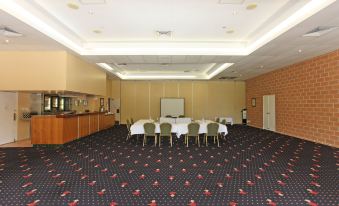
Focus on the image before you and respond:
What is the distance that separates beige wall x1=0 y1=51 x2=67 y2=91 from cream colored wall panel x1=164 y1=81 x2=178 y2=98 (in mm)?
10039

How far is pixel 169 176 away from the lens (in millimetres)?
4762

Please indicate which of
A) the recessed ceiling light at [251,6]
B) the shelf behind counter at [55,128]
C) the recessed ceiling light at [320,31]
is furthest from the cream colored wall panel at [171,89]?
the recessed ceiling light at [251,6]

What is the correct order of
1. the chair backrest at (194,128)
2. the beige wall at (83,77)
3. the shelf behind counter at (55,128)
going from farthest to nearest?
the beige wall at (83,77), the chair backrest at (194,128), the shelf behind counter at (55,128)

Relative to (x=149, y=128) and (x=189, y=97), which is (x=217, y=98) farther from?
(x=149, y=128)

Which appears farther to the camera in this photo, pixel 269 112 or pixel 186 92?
pixel 186 92

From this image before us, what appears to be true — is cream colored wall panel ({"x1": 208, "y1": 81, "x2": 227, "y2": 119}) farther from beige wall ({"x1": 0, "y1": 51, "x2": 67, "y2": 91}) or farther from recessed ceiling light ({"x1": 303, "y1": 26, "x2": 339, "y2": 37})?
beige wall ({"x1": 0, "y1": 51, "x2": 67, "y2": 91})

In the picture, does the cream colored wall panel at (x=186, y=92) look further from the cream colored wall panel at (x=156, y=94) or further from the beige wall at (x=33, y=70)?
the beige wall at (x=33, y=70)

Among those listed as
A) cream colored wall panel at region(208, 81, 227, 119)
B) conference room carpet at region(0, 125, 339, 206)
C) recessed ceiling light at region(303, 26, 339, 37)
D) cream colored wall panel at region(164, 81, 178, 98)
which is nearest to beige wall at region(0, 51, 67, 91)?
conference room carpet at region(0, 125, 339, 206)

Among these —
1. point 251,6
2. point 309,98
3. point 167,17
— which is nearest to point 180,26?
point 167,17

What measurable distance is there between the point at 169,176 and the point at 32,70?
6301 mm

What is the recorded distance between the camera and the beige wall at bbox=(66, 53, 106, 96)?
27.4 ft

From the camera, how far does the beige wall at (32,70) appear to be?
8.03 m

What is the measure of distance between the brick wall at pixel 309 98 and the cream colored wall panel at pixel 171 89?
21.8 feet

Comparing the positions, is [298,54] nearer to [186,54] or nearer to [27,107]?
[186,54]
